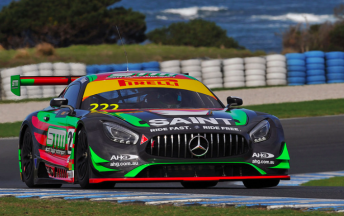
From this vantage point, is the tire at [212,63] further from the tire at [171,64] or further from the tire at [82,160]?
the tire at [82,160]

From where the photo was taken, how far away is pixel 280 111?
1920 cm

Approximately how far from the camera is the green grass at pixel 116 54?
35.6 meters

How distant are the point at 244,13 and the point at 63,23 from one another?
85805mm

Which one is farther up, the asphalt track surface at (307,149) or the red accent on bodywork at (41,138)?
the red accent on bodywork at (41,138)

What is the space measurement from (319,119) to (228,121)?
10870 millimetres

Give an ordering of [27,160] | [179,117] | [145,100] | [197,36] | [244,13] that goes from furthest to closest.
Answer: [244,13] < [197,36] < [27,160] < [145,100] < [179,117]

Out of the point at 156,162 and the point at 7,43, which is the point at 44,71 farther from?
the point at 7,43

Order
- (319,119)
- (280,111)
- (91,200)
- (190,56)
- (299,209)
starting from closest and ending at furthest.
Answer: (299,209)
(91,200)
(319,119)
(280,111)
(190,56)

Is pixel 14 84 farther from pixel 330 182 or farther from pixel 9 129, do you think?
pixel 9 129

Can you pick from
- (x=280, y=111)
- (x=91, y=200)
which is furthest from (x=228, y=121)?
(x=280, y=111)

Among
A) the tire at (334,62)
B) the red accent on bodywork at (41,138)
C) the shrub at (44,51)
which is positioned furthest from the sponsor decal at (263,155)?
the shrub at (44,51)

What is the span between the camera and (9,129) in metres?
17.7

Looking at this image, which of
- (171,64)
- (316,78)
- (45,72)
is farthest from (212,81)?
(45,72)

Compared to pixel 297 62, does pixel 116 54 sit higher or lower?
lower
